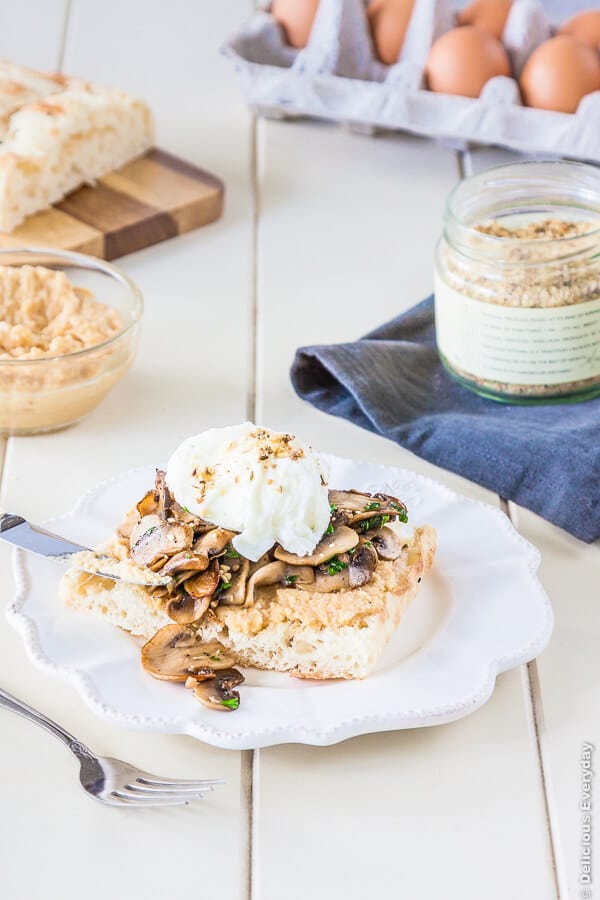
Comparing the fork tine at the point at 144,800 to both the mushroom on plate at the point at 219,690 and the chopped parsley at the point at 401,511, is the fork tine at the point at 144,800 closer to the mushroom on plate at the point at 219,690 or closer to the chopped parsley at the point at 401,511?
the mushroom on plate at the point at 219,690

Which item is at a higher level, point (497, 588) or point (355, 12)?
point (355, 12)

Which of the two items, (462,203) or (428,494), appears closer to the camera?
(428,494)

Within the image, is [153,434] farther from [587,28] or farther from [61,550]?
[587,28]

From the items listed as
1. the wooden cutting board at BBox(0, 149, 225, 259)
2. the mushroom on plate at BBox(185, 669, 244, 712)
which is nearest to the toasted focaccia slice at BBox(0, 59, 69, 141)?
the wooden cutting board at BBox(0, 149, 225, 259)

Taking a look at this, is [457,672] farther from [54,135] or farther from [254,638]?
[54,135]

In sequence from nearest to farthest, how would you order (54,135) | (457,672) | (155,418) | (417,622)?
(457,672)
(417,622)
(155,418)
(54,135)

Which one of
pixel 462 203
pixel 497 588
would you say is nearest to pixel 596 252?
pixel 462 203

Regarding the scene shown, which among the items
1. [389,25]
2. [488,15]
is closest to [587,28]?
[488,15]

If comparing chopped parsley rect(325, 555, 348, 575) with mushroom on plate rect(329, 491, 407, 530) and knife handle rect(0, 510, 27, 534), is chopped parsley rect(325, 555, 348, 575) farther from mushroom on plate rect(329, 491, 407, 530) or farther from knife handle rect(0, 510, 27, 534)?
knife handle rect(0, 510, 27, 534)
